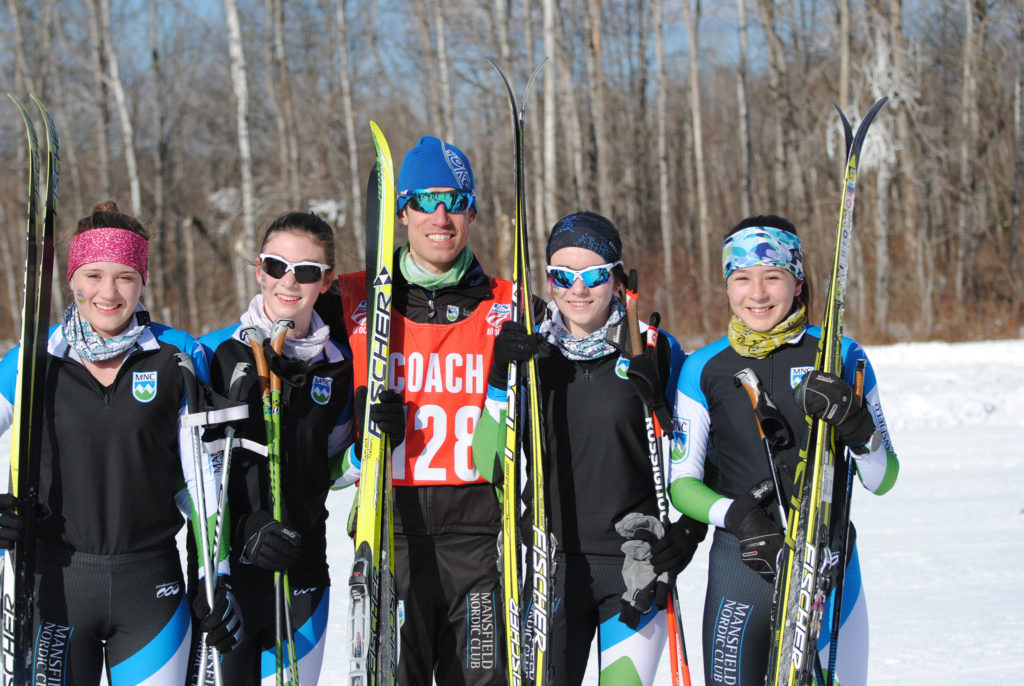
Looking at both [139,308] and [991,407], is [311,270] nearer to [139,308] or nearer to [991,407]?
[139,308]

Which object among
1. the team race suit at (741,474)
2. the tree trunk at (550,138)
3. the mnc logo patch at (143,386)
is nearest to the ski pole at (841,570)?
the team race suit at (741,474)

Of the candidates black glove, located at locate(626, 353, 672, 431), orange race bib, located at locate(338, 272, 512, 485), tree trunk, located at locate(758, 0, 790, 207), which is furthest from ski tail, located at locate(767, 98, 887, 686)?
tree trunk, located at locate(758, 0, 790, 207)

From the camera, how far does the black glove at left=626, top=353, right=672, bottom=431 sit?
262 centimetres

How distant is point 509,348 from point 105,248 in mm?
1262

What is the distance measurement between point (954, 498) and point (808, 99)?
19.1 m

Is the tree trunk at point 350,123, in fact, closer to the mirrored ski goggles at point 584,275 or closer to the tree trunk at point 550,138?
the tree trunk at point 550,138

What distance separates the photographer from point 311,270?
9.41ft

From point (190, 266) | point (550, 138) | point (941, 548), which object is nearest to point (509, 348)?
point (941, 548)

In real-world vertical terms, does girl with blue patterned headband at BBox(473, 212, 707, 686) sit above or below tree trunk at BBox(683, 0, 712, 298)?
below

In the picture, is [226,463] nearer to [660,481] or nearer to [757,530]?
[660,481]

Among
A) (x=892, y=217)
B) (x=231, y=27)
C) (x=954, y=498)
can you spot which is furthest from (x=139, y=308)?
(x=892, y=217)

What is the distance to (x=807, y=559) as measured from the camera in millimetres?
2436

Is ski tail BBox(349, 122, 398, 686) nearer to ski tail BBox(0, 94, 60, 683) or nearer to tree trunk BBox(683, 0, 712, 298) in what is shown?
ski tail BBox(0, 94, 60, 683)

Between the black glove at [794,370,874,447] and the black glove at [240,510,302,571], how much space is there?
1.52 meters
